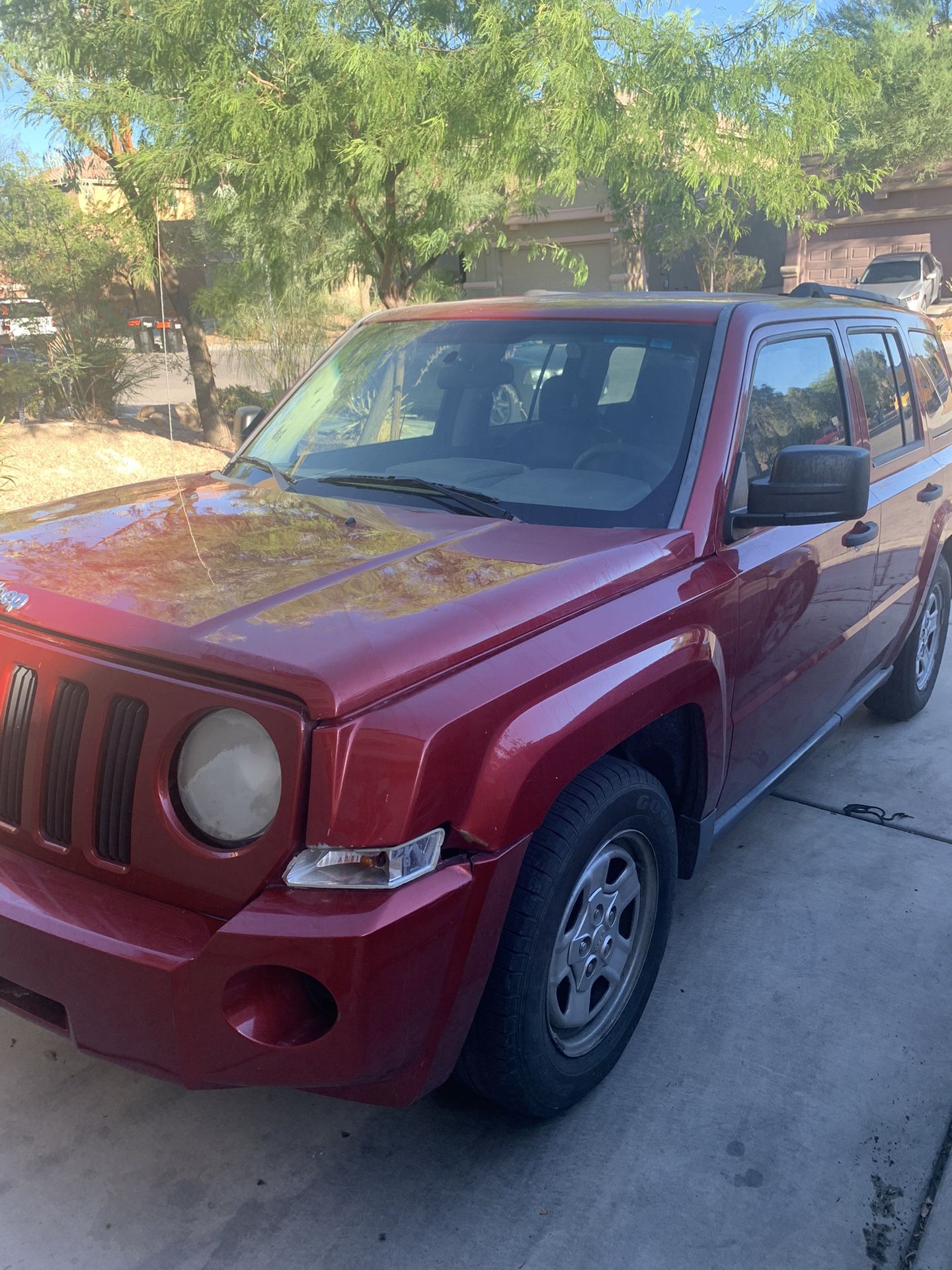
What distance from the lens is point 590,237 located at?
1241 inches

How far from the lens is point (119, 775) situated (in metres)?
2.13

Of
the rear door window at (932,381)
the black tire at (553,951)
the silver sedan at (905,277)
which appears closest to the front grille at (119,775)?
the black tire at (553,951)

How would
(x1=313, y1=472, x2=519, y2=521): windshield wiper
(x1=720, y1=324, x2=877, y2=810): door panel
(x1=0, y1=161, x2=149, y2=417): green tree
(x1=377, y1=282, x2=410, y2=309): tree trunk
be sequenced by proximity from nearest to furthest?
1. (x1=313, y1=472, x2=519, y2=521): windshield wiper
2. (x1=720, y1=324, x2=877, y2=810): door panel
3. (x1=377, y1=282, x2=410, y2=309): tree trunk
4. (x1=0, y1=161, x2=149, y2=417): green tree

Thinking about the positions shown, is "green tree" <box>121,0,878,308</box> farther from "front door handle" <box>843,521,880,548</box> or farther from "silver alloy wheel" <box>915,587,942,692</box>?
"front door handle" <box>843,521,880,548</box>

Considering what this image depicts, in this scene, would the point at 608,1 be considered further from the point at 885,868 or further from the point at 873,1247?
the point at 873,1247

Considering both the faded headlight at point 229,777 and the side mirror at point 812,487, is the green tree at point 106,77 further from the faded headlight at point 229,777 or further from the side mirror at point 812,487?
the faded headlight at point 229,777

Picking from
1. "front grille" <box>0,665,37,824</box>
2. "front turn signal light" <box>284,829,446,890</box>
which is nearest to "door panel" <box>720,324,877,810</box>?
"front turn signal light" <box>284,829,446,890</box>

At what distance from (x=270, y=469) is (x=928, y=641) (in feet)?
11.3

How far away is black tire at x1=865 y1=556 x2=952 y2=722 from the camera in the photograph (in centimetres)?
509

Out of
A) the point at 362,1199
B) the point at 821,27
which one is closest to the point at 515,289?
the point at 821,27

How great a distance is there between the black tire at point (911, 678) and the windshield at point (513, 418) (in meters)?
2.30

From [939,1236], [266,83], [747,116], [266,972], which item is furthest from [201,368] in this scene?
[939,1236]

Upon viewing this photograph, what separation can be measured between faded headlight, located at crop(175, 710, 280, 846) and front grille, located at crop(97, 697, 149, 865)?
0.10 metres

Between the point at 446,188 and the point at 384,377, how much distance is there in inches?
298
